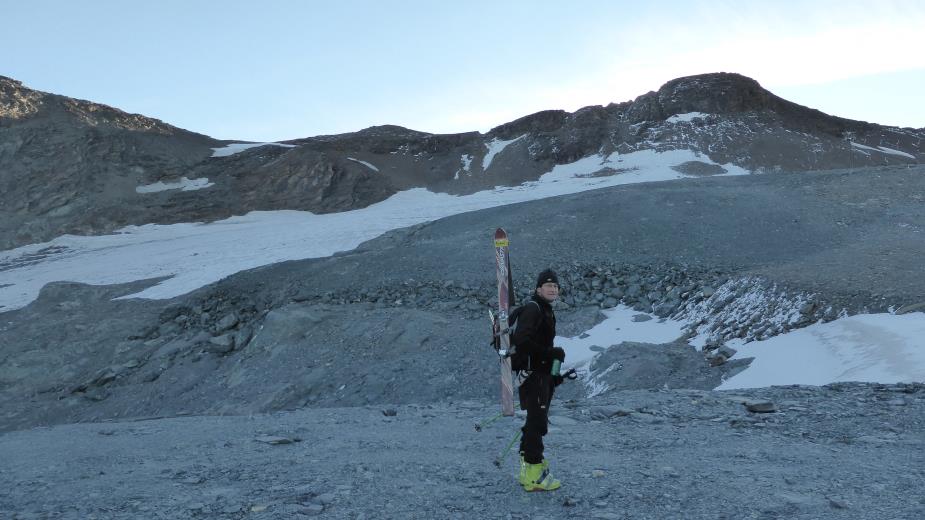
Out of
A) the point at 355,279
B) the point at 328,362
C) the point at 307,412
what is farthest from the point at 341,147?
the point at 307,412

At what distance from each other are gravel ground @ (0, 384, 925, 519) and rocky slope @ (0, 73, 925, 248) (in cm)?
5082

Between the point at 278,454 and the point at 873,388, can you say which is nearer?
the point at 278,454

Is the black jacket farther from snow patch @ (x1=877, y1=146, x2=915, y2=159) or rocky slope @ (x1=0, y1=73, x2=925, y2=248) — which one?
snow patch @ (x1=877, y1=146, x2=915, y2=159)

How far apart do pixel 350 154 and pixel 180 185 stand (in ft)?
62.6

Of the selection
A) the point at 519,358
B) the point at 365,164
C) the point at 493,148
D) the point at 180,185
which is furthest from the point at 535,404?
the point at 493,148

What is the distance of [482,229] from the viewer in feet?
97.7

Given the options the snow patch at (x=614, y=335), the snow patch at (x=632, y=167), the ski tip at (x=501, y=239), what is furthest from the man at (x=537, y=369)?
the snow patch at (x=632, y=167)

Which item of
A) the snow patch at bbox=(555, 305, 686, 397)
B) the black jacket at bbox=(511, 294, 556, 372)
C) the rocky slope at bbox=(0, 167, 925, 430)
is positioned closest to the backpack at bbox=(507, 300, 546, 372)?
the black jacket at bbox=(511, 294, 556, 372)

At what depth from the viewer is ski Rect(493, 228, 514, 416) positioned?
6.36 meters

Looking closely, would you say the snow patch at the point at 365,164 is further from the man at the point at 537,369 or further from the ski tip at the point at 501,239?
the man at the point at 537,369

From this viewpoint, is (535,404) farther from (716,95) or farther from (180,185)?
(716,95)

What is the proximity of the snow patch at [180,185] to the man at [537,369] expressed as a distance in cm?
6193

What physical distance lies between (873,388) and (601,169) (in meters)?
56.0

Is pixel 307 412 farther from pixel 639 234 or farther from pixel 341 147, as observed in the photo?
pixel 341 147
